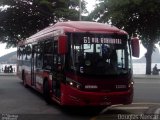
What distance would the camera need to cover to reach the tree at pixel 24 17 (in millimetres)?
47562

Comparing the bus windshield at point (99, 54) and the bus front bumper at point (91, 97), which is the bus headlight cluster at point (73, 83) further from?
the bus windshield at point (99, 54)

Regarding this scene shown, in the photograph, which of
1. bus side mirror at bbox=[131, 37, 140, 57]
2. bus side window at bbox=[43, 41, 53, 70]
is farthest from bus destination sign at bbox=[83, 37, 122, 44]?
bus side window at bbox=[43, 41, 53, 70]

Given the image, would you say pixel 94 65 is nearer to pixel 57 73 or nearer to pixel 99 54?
pixel 99 54

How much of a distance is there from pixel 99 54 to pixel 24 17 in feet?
115

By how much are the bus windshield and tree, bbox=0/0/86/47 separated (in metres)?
33.7

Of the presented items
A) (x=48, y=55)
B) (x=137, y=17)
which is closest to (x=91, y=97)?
(x=48, y=55)

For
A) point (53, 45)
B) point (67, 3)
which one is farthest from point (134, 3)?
point (53, 45)

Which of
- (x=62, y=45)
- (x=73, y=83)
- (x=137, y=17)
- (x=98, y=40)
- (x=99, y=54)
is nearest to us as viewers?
(x=62, y=45)

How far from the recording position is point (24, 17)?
48.0m

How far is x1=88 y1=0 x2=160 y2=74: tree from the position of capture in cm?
4200

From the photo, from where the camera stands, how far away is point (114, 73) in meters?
13.7

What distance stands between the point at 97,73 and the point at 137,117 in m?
1.95

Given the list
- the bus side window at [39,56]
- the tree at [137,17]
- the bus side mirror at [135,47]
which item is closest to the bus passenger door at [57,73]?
the bus side mirror at [135,47]

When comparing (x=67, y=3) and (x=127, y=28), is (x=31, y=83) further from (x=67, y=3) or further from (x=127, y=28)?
(x=67, y=3)
